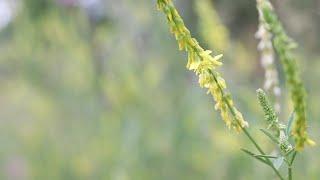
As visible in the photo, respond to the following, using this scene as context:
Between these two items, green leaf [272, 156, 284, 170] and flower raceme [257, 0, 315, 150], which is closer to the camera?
flower raceme [257, 0, 315, 150]

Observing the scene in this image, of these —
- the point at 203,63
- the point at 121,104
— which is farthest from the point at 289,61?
the point at 121,104

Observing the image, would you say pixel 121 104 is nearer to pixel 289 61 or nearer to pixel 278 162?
pixel 278 162

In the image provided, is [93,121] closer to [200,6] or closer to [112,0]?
[112,0]

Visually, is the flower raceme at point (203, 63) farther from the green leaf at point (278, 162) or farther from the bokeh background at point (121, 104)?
the bokeh background at point (121, 104)

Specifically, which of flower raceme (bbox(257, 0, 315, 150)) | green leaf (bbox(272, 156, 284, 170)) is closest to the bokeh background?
green leaf (bbox(272, 156, 284, 170))

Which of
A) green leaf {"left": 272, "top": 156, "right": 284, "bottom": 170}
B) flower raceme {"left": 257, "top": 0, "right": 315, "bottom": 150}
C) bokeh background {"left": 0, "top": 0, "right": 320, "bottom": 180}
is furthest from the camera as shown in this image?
bokeh background {"left": 0, "top": 0, "right": 320, "bottom": 180}

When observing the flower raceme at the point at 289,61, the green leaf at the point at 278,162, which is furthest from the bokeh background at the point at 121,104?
the flower raceme at the point at 289,61

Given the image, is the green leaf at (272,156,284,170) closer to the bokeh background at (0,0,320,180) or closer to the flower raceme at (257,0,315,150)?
the flower raceme at (257,0,315,150)
